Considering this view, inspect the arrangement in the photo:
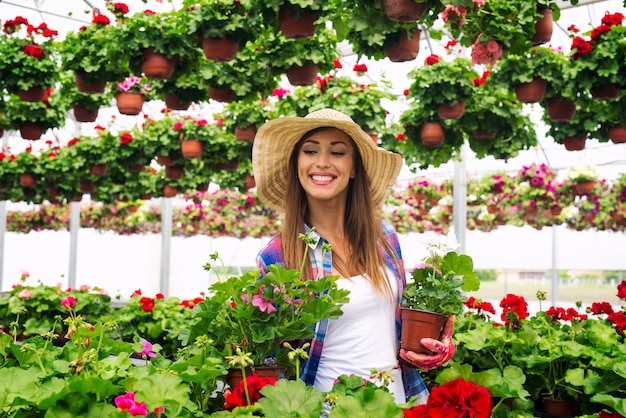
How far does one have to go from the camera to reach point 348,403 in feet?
3.15

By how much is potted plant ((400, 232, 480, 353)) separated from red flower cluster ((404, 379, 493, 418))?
63 centimetres

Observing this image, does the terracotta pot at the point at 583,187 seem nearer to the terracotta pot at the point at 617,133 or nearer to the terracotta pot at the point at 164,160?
the terracotta pot at the point at 617,133

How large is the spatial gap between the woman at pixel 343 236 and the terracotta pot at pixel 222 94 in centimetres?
233

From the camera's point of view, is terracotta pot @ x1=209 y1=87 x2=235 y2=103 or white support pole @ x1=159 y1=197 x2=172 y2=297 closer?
terracotta pot @ x1=209 y1=87 x2=235 y2=103

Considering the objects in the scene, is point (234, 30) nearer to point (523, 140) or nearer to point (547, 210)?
point (523, 140)

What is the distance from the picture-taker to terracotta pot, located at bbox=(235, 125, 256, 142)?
Answer: 5465 millimetres

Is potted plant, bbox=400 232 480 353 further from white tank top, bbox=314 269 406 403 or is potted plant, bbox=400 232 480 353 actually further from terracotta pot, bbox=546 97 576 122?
terracotta pot, bbox=546 97 576 122

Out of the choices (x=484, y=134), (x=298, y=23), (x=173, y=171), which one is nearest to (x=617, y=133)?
(x=484, y=134)

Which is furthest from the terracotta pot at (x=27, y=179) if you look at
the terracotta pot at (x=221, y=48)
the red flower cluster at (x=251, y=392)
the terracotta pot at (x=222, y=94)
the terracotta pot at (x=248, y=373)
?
the red flower cluster at (x=251, y=392)

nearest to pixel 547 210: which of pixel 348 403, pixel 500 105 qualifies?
pixel 500 105

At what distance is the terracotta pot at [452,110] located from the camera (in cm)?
459

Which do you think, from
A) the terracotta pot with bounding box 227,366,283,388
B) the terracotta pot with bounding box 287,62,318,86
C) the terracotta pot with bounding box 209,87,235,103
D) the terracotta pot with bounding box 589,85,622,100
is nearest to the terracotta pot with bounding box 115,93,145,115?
the terracotta pot with bounding box 209,87,235,103

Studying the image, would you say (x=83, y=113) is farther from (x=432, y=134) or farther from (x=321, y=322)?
(x=321, y=322)

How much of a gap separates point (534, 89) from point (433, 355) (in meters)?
3.03
